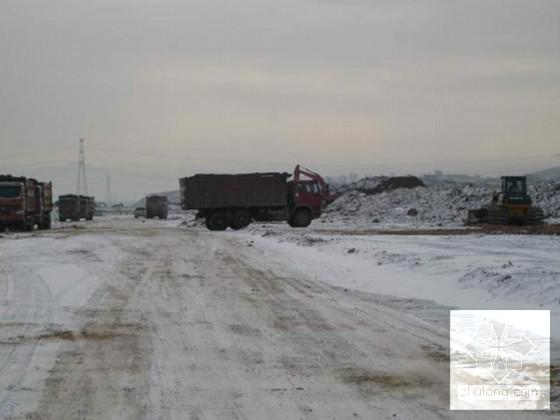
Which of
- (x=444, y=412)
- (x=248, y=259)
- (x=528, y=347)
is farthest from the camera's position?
(x=248, y=259)

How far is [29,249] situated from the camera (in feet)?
80.7

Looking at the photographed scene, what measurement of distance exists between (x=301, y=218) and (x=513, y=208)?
1197cm

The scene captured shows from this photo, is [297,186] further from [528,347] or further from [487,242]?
[528,347]

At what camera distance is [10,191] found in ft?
136

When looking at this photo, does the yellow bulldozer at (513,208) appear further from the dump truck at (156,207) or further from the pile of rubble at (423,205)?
the dump truck at (156,207)

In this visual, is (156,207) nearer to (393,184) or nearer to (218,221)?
(393,184)

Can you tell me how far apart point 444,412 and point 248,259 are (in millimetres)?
15165

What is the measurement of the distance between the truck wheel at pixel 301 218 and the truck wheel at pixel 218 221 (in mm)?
3916

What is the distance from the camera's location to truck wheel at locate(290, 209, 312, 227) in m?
43.4

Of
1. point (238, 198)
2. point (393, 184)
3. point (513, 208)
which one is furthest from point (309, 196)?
point (393, 184)

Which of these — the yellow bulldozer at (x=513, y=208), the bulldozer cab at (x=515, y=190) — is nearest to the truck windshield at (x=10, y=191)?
the yellow bulldozer at (x=513, y=208)

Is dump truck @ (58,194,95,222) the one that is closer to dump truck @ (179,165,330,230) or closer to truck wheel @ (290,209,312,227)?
dump truck @ (179,165,330,230)

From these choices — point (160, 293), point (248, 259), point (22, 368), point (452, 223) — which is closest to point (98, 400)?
point (22, 368)

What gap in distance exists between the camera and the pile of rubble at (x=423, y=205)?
51.9 meters
